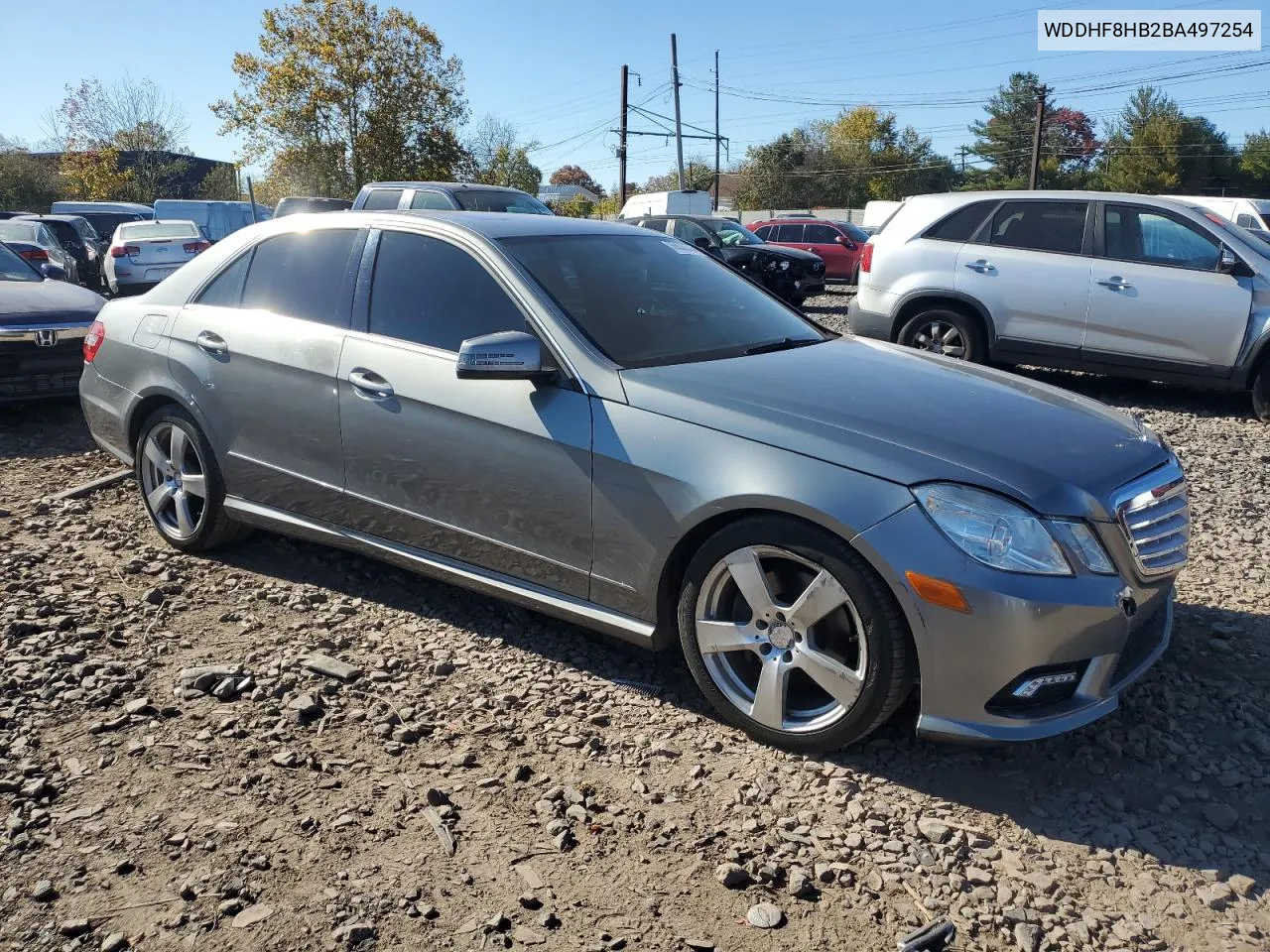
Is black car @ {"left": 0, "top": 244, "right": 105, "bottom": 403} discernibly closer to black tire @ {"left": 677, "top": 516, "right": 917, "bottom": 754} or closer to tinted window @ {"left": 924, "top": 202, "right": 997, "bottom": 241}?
black tire @ {"left": 677, "top": 516, "right": 917, "bottom": 754}

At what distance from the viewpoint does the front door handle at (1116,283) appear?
8406 mm

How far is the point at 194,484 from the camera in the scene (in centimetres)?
479

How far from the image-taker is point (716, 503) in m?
3.14

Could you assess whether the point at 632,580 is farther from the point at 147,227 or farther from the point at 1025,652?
the point at 147,227

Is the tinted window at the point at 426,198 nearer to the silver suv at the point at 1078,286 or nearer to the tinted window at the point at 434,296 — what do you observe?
the silver suv at the point at 1078,286

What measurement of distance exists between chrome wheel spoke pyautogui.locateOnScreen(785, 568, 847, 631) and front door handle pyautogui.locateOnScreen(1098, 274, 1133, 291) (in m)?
6.62

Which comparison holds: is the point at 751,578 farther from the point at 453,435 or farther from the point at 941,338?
the point at 941,338

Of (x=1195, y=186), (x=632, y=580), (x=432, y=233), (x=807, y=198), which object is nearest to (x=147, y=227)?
(x=432, y=233)

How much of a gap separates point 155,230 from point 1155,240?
16.5 meters

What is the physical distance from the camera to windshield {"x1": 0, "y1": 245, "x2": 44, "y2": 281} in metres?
8.59

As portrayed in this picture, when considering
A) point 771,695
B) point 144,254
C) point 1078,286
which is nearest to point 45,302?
point 771,695

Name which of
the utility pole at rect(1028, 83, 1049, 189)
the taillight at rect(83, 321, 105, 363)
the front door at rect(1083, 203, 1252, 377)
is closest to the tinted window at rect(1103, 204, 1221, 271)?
the front door at rect(1083, 203, 1252, 377)

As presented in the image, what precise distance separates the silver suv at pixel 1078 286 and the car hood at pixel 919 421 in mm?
5137

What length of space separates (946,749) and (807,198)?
74.9 metres
